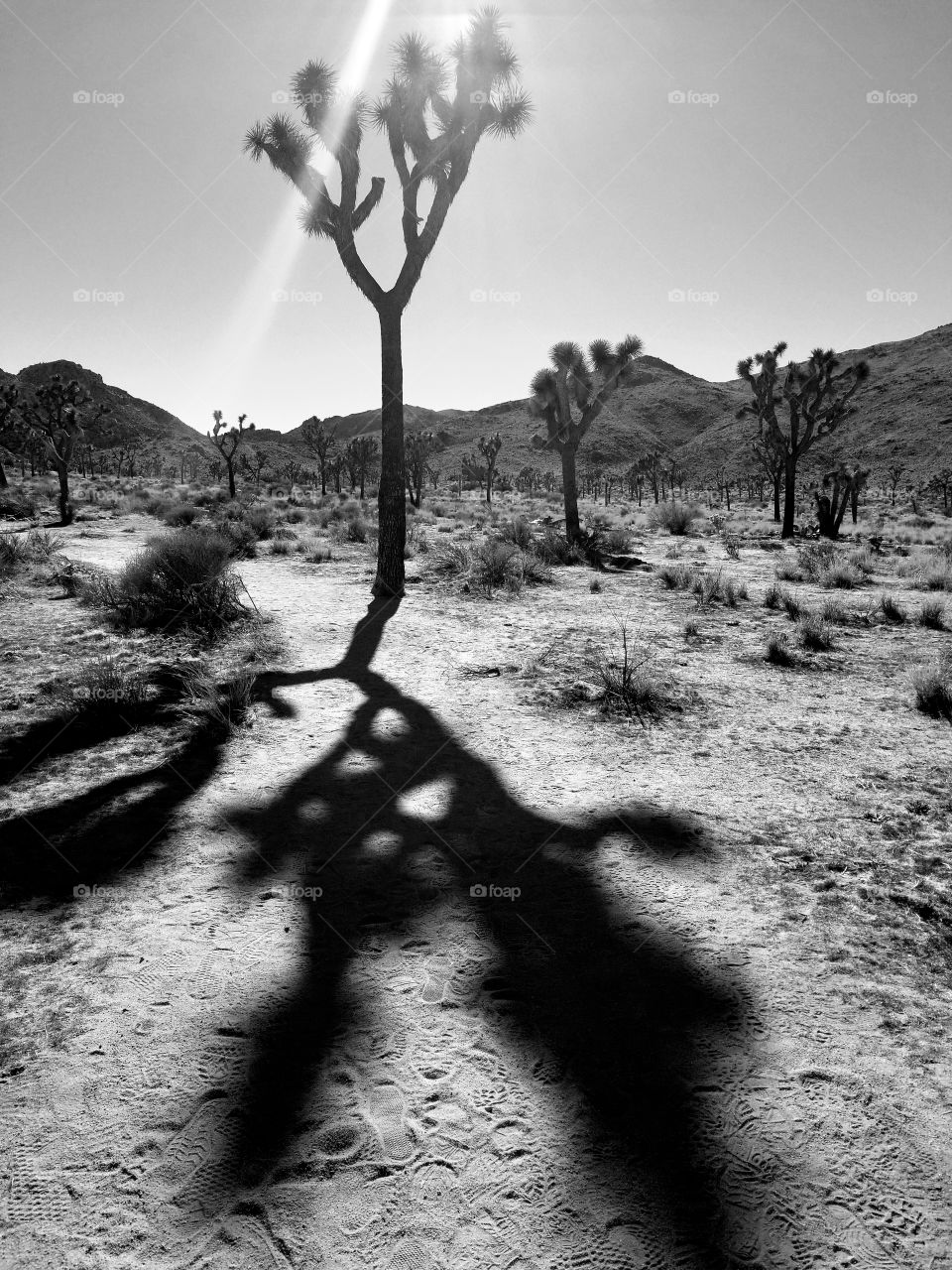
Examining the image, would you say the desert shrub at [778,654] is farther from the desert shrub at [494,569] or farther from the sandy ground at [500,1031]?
the desert shrub at [494,569]

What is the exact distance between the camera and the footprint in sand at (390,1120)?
189cm

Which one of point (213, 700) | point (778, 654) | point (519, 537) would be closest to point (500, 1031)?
point (213, 700)

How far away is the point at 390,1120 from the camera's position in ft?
6.48

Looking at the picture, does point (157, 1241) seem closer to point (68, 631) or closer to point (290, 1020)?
point (290, 1020)

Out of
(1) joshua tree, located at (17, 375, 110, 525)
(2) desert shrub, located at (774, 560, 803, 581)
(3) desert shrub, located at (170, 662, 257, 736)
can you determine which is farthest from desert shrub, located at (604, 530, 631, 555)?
(1) joshua tree, located at (17, 375, 110, 525)

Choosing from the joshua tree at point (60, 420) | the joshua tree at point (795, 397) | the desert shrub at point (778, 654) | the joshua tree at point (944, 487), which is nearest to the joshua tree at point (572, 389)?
the joshua tree at point (795, 397)

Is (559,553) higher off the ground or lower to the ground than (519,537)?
lower

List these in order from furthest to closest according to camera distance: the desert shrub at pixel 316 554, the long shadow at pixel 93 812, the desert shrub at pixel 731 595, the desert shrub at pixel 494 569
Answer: the desert shrub at pixel 316 554 < the desert shrub at pixel 494 569 < the desert shrub at pixel 731 595 < the long shadow at pixel 93 812

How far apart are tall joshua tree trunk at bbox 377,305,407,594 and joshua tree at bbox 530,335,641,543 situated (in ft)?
24.9

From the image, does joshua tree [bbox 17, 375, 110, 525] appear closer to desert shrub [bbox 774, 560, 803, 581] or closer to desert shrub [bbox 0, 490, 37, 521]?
desert shrub [bbox 0, 490, 37, 521]

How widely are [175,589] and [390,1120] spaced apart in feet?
24.3

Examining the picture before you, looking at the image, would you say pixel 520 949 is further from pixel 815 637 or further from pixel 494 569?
pixel 494 569

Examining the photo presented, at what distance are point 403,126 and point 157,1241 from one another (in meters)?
12.7

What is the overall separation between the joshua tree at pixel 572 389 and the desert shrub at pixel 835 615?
8817mm
